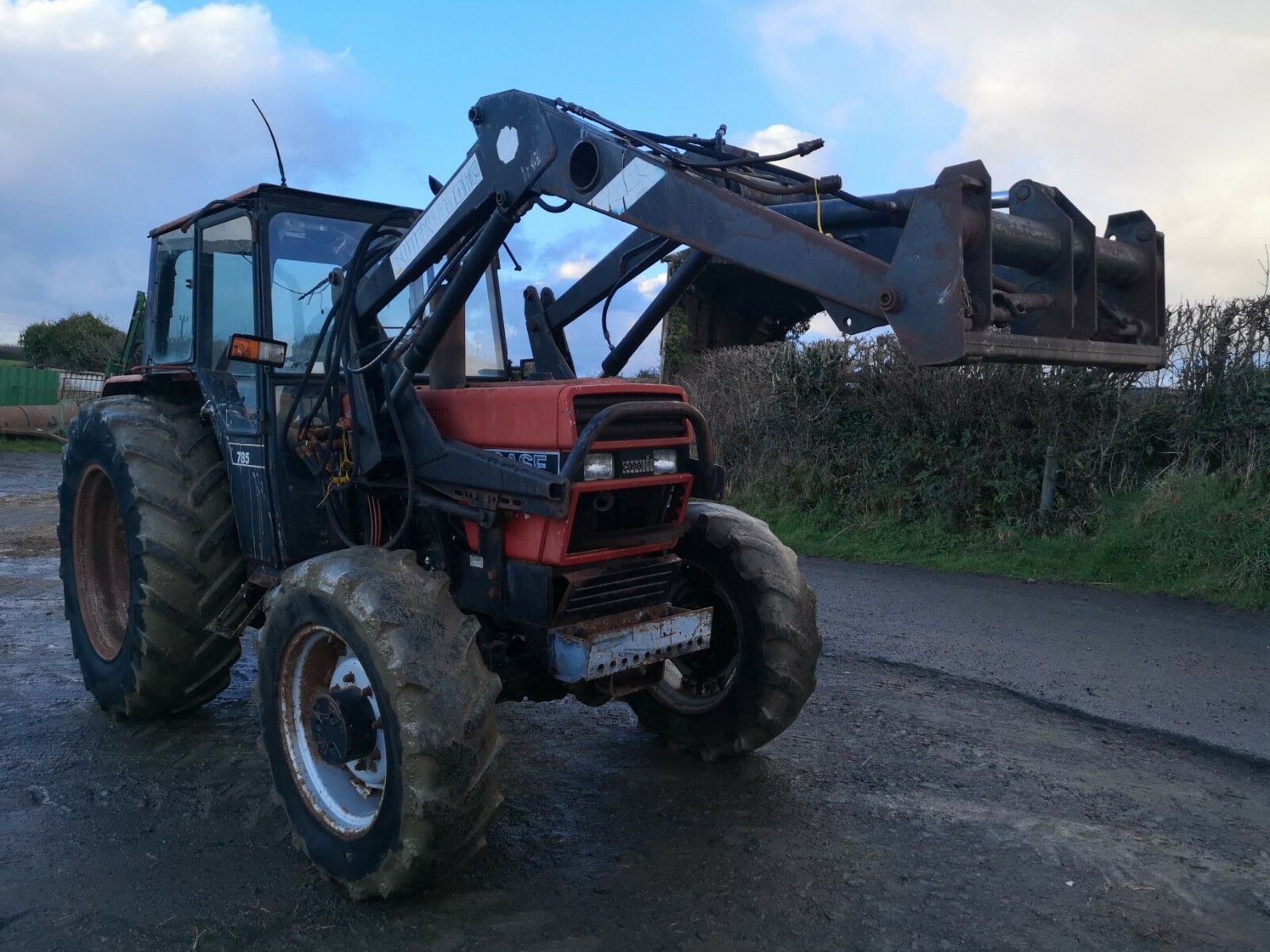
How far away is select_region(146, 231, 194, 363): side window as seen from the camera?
518 centimetres

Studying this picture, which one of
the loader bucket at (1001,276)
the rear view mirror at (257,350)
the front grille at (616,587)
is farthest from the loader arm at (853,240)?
the front grille at (616,587)

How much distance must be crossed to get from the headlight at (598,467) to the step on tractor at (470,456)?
0.02m

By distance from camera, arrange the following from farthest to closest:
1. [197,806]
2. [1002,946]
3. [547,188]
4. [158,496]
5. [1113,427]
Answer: [1113,427]
[158,496]
[197,806]
[547,188]
[1002,946]

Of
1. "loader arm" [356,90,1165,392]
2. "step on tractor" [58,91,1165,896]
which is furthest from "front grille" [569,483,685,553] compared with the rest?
"loader arm" [356,90,1165,392]

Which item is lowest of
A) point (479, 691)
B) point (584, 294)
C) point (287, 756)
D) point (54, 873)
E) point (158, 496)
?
point (54, 873)

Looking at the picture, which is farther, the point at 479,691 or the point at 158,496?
the point at 158,496

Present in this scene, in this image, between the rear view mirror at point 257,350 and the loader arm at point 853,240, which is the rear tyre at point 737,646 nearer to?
the loader arm at point 853,240

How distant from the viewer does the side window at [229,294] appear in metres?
4.67

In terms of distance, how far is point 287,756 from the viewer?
3.74m

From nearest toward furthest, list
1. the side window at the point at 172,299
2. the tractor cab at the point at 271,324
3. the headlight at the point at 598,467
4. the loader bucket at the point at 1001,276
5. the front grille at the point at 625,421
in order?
the loader bucket at the point at 1001,276 → the headlight at the point at 598,467 → the front grille at the point at 625,421 → the tractor cab at the point at 271,324 → the side window at the point at 172,299

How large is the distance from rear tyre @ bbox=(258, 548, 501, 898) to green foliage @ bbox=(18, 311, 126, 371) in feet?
102

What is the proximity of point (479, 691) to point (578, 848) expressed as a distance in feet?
2.99

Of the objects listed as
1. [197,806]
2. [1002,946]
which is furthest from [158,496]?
[1002,946]

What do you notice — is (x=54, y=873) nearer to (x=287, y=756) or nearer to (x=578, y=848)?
(x=287, y=756)
